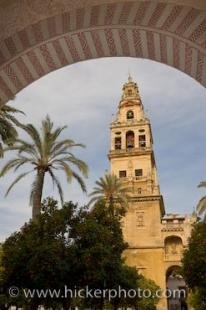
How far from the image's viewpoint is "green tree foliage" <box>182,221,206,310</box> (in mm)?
18281

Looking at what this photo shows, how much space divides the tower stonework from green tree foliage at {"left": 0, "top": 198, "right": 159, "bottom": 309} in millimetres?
23417

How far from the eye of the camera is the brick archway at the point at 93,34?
11.7 feet

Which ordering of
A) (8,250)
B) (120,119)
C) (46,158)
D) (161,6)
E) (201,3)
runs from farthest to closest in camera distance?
(120,119) < (46,158) < (8,250) < (161,6) < (201,3)

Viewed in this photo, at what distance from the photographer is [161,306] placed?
38906 millimetres

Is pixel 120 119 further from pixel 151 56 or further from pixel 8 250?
pixel 151 56

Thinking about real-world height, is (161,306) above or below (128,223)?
below

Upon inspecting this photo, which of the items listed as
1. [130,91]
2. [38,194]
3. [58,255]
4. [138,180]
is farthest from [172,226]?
[58,255]

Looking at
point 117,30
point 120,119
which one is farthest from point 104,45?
point 120,119

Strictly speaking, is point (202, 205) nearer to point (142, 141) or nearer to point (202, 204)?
point (202, 204)

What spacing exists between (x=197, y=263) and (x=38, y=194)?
28.6 ft

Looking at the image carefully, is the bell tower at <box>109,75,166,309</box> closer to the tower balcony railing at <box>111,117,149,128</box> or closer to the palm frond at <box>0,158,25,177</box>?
the tower balcony railing at <box>111,117,149,128</box>

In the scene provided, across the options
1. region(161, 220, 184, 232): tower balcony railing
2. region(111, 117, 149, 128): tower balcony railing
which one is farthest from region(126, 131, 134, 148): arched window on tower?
region(161, 220, 184, 232): tower balcony railing

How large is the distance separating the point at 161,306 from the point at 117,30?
39.5 meters

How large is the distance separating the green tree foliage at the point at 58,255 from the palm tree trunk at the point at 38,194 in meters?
2.58
